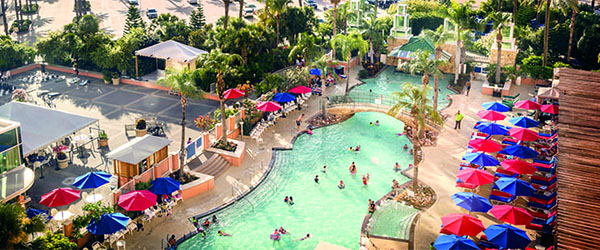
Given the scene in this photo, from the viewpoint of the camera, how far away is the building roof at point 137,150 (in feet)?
115

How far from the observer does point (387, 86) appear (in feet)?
191

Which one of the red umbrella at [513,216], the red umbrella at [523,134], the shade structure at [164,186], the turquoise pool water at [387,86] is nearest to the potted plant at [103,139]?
the shade structure at [164,186]

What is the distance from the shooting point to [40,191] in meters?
36.2

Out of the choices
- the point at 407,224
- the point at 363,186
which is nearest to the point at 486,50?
the point at 363,186

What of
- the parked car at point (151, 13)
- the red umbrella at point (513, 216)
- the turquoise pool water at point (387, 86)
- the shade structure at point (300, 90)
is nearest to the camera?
the red umbrella at point (513, 216)

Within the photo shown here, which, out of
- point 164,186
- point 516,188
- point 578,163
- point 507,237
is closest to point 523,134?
point 516,188

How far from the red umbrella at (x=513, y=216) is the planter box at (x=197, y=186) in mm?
18446

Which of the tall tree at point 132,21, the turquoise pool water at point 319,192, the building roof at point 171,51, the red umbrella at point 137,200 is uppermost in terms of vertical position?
the tall tree at point 132,21

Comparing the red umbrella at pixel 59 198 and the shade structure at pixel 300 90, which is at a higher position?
the shade structure at pixel 300 90

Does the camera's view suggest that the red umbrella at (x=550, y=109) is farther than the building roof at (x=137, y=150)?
Yes

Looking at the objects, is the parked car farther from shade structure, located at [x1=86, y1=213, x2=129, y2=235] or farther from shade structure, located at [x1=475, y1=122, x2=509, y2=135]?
shade structure, located at [x1=86, y1=213, x2=129, y2=235]

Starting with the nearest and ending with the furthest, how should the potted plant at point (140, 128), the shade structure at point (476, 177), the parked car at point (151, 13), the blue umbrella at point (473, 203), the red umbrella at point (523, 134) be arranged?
the blue umbrella at point (473, 203), the shade structure at point (476, 177), the red umbrella at point (523, 134), the potted plant at point (140, 128), the parked car at point (151, 13)

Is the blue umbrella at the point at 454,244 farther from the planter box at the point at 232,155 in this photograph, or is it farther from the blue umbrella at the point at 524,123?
the planter box at the point at 232,155

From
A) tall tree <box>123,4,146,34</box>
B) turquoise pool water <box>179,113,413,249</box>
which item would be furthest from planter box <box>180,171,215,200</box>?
tall tree <box>123,4,146,34</box>
